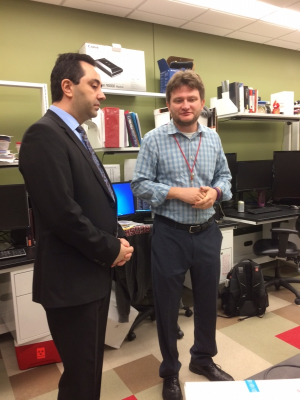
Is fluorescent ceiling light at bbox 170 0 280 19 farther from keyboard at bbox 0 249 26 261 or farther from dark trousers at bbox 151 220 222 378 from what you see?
keyboard at bbox 0 249 26 261

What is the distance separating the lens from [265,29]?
345 cm

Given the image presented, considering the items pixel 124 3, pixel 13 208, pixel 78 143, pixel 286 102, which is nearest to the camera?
pixel 78 143

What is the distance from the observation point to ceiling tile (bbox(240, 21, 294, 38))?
10.9ft

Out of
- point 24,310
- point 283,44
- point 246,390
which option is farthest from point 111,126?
point 283,44

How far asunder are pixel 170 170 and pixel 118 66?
153cm

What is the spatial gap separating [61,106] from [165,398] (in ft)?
5.14

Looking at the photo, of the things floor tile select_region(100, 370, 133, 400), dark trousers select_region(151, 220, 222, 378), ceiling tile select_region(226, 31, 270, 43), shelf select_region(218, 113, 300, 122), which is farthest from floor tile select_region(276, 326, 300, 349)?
ceiling tile select_region(226, 31, 270, 43)

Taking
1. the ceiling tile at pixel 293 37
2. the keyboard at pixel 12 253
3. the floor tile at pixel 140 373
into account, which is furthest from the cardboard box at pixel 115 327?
the ceiling tile at pixel 293 37

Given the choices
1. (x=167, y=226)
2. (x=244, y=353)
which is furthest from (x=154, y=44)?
(x=244, y=353)

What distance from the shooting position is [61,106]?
1.17 metres

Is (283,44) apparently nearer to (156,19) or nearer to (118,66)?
(156,19)

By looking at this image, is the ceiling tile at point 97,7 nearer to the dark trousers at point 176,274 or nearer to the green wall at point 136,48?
the green wall at point 136,48

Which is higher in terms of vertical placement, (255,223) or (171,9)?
(171,9)

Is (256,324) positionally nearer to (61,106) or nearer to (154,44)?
(61,106)
